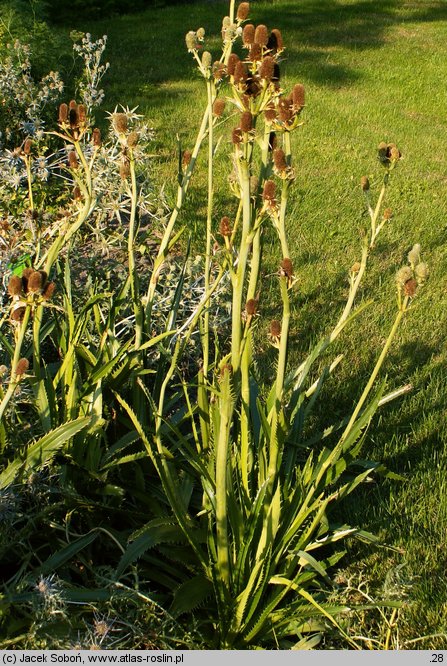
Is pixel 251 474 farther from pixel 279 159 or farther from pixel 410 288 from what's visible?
pixel 279 159

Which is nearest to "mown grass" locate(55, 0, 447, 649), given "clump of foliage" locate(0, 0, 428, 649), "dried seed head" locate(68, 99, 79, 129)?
"clump of foliage" locate(0, 0, 428, 649)

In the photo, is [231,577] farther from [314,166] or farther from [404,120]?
[404,120]

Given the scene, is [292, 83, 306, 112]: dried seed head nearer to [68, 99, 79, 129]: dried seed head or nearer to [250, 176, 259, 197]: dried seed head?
[250, 176, 259, 197]: dried seed head

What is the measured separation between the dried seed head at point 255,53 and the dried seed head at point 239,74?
3.3 inches

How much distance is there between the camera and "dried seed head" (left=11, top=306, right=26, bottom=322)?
5.22ft

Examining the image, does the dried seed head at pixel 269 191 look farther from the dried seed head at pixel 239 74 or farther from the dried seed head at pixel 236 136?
the dried seed head at pixel 239 74

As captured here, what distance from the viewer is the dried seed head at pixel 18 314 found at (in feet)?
5.22

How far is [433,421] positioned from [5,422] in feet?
5.34

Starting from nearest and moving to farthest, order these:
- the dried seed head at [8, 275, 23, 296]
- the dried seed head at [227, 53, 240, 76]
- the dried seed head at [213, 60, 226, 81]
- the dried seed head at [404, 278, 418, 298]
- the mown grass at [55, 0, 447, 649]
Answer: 1. the dried seed head at [8, 275, 23, 296]
2. the dried seed head at [404, 278, 418, 298]
3. the dried seed head at [227, 53, 240, 76]
4. the dried seed head at [213, 60, 226, 81]
5. the mown grass at [55, 0, 447, 649]

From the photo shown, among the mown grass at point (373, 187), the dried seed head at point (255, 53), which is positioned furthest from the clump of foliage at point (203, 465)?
the mown grass at point (373, 187)

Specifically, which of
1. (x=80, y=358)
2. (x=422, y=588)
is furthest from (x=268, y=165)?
(x=422, y=588)

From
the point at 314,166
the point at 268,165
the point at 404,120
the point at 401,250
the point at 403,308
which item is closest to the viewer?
the point at 403,308

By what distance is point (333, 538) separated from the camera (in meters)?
2.21

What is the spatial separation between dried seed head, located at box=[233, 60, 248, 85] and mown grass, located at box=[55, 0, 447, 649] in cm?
135
